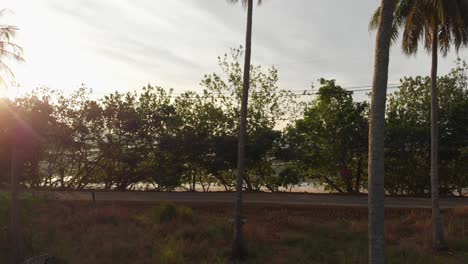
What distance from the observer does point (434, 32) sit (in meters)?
12.3

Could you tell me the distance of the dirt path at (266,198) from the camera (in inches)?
723

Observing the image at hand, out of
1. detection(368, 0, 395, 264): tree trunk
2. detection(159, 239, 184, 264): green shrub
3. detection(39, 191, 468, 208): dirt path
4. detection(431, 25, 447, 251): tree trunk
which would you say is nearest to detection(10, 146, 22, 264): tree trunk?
detection(159, 239, 184, 264): green shrub

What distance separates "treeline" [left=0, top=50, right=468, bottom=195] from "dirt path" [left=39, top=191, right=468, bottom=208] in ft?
5.92

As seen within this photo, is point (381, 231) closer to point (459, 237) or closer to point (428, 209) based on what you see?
point (459, 237)

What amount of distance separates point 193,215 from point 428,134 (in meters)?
13.9

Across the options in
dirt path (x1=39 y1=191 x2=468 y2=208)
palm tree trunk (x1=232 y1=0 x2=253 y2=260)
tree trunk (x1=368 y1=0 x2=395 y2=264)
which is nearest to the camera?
tree trunk (x1=368 y1=0 x2=395 y2=264)

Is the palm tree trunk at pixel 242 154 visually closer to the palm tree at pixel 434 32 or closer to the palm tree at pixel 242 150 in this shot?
the palm tree at pixel 242 150

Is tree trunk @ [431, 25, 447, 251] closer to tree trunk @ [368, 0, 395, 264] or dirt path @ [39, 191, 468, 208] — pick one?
dirt path @ [39, 191, 468, 208]

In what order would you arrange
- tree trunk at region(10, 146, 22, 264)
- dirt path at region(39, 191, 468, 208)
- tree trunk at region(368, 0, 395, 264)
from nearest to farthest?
tree trunk at region(368, 0, 395, 264) < tree trunk at region(10, 146, 22, 264) < dirt path at region(39, 191, 468, 208)

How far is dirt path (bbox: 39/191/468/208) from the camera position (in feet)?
60.3

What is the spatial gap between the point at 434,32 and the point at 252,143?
38.9ft

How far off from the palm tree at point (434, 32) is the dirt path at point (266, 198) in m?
5.45

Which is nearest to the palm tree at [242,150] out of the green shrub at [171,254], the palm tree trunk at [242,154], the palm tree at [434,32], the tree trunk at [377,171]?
the palm tree trunk at [242,154]

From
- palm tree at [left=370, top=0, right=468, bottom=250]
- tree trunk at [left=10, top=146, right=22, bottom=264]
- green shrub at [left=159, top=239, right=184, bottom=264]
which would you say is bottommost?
green shrub at [left=159, top=239, right=184, bottom=264]
